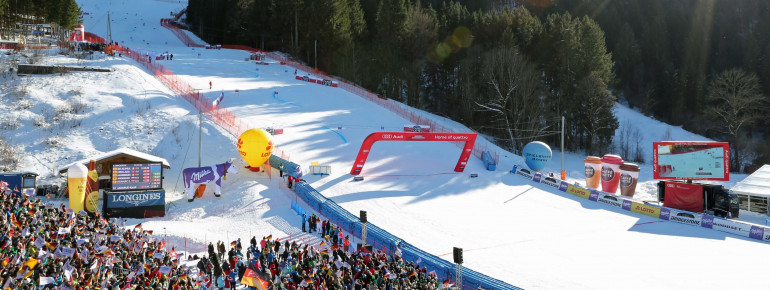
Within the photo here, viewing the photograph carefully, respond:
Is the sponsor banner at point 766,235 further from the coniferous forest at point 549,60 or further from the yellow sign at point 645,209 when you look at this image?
the coniferous forest at point 549,60

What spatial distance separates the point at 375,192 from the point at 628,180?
51.8ft

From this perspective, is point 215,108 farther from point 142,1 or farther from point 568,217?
point 142,1

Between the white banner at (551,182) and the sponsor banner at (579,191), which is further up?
the white banner at (551,182)

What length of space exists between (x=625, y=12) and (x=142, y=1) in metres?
109

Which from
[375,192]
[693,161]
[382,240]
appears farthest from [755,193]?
[382,240]

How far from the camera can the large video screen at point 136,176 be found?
25.3 m

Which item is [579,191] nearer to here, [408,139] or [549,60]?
[408,139]

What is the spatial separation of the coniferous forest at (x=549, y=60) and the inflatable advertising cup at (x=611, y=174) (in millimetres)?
16802

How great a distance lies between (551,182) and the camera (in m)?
34.4

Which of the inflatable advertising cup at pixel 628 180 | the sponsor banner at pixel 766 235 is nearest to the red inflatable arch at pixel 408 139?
the inflatable advertising cup at pixel 628 180

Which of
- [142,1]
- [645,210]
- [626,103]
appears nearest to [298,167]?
[645,210]

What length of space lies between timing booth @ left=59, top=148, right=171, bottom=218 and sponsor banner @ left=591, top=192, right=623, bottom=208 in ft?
75.9

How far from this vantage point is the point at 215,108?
4034 centimetres

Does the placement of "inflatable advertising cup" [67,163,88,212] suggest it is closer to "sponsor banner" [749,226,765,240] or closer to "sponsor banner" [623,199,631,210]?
"sponsor banner" [623,199,631,210]
